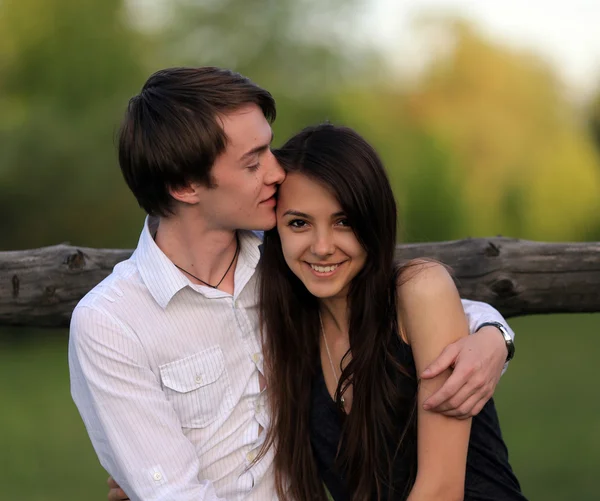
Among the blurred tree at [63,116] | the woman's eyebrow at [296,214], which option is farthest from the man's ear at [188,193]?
the blurred tree at [63,116]

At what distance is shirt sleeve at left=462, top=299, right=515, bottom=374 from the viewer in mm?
1985

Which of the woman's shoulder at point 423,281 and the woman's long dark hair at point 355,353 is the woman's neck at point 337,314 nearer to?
the woman's long dark hair at point 355,353

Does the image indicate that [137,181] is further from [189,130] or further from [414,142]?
[414,142]

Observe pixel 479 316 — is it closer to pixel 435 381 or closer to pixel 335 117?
pixel 435 381

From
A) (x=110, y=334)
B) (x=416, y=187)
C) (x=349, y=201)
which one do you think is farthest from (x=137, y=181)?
(x=416, y=187)

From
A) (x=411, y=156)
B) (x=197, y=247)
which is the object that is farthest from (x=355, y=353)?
(x=411, y=156)

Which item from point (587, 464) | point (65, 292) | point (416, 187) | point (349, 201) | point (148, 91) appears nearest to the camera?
point (349, 201)

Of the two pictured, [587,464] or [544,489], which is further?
[587,464]

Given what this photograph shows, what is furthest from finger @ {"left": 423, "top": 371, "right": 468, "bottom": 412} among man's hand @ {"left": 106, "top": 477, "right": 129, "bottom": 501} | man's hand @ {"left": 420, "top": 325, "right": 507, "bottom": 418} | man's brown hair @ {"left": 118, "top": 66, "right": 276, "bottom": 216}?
man's hand @ {"left": 106, "top": 477, "right": 129, "bottom": 501}

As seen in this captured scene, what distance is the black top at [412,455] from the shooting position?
77.4 inches

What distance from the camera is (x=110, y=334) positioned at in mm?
1880

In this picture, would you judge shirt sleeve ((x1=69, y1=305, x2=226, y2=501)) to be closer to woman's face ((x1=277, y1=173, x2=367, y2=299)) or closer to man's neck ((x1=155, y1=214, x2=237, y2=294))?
man's neck ((x1=155, y1=214, x2=237, y2=294))

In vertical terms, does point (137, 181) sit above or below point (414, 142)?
above

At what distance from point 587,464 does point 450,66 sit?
3201 millimetres
